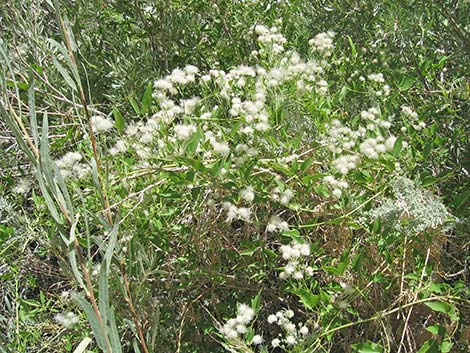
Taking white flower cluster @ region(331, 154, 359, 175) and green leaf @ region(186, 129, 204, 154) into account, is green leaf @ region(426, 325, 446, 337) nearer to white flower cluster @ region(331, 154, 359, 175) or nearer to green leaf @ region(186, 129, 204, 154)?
white flower cluster @ region(331, 154, 359, 175)

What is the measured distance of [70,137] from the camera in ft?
6.02

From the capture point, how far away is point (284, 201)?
140 centimetres

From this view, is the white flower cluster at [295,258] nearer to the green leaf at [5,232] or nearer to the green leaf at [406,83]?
the green leaf at [406,83]

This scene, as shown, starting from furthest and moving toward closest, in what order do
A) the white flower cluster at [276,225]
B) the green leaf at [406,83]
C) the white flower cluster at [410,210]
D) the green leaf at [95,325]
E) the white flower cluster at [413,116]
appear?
the green leaf at [406,83] → the white flower cluster at [413,116] → the white flower cluster at [276,225] → the white flower cluster at [410,210] → the green leaf at [95,325]

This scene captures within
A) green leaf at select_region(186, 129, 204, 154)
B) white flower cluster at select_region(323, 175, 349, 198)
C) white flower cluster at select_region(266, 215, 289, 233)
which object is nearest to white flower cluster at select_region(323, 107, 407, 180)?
white flower cluster at select_region(323, 175, 349, 198)

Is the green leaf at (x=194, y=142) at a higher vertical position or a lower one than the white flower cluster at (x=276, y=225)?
higher

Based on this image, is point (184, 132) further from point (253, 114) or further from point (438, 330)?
point (438, 330)

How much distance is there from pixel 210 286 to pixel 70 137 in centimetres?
58

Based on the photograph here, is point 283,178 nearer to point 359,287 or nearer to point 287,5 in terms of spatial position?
point 359,287

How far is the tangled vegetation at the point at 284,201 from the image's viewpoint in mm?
1384

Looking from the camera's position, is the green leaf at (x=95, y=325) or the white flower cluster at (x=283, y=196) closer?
the green leaf at (x=95, y=325)

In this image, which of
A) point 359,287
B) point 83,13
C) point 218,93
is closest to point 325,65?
point 218,93

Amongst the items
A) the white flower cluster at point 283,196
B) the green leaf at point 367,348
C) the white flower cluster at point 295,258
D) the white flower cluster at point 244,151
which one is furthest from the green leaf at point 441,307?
the white flower cluster at point 244,151

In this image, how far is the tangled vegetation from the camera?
138 cm
